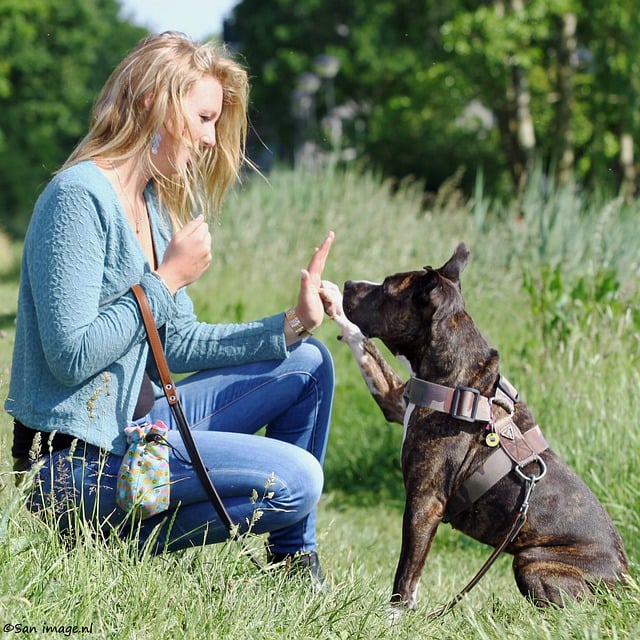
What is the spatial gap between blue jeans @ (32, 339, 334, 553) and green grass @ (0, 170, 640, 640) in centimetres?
12

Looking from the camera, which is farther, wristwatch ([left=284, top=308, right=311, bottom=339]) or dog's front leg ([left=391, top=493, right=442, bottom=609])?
wristwatch ([left=284, top=308, right=311, bottom=339])

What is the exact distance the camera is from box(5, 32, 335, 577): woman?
310 centimetres

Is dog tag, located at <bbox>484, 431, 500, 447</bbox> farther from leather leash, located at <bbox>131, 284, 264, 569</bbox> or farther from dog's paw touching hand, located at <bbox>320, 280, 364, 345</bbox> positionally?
leather leash, located at <bbox>131, 284, 264, 569</bbox>

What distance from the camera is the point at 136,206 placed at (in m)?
3.51

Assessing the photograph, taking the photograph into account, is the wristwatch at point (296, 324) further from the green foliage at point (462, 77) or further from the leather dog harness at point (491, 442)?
the green foliage at point (462, 77)

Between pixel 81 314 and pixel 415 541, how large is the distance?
140cm

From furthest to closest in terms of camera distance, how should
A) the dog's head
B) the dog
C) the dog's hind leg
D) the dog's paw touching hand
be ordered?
the dog's paw touching hand < the dog's head < the dog < the dog's hind leg

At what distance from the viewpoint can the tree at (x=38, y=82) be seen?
108 ft

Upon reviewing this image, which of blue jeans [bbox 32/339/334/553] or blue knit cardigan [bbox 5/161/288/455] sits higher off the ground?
blue knit cardigan [bbox 5/161/288/455]

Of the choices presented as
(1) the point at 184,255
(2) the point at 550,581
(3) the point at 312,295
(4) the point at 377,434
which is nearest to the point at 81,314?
(1) the point at 184,255

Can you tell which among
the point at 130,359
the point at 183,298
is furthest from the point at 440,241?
the point at 130,359

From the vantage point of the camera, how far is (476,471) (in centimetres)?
349

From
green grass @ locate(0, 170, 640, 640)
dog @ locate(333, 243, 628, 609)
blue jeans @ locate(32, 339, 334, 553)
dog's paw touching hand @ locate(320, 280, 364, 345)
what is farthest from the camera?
dog's paw touching hand @ locate(320, 280, 364, 345)

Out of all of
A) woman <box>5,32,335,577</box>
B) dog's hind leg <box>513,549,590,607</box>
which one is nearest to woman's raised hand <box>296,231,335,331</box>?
woman <box>5,32,335,577</box>
